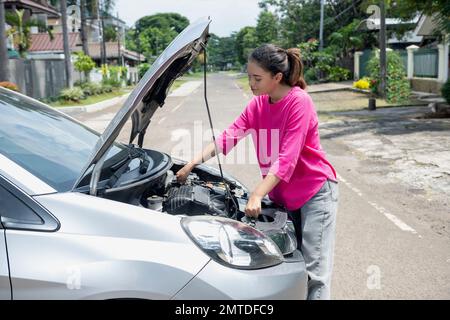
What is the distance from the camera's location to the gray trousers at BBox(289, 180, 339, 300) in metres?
2.89

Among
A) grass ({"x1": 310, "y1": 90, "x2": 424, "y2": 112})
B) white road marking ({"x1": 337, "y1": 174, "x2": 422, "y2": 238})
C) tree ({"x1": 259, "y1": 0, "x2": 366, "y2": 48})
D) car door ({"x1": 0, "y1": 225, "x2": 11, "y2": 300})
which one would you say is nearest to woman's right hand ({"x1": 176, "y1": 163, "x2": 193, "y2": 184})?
car door ({"x1": 0, "y1": 225, "x2": 11, "y2": 300})

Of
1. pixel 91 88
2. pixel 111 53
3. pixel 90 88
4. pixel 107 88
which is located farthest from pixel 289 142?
pixel 111 53

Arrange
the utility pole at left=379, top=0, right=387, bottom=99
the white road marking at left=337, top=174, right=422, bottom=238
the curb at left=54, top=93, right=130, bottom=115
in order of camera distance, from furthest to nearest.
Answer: the curb at left=54, top=93, right=130, bottom=115, the utility pole at left=379, top=0, right=387, bottom=99, the white road marking at left=337, top=174, right=422, bottom=238

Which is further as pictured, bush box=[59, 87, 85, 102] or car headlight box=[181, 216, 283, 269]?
bush box=[59, 87, 85, 102]

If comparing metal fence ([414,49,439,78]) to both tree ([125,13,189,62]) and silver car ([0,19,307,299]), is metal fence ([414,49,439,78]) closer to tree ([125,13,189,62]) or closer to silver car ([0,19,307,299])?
silver car ([0,19,307,299])

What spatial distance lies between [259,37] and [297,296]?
71.1 m

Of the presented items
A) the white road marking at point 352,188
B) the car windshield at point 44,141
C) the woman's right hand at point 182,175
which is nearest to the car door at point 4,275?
the car windshield at point 44,141

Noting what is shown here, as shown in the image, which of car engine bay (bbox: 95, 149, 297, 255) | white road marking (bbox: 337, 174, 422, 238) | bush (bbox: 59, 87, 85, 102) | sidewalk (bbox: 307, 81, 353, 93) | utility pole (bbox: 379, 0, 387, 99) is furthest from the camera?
sidewalk (bbox: 307, 81, 353, 93)

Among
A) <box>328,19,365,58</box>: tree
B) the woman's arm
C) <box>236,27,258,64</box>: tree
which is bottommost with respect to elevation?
the woman's arm

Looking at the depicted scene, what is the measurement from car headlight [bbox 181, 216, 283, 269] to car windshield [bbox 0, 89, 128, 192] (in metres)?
0.64

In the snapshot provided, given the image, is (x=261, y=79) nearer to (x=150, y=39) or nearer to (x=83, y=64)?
(x=83, y=64)

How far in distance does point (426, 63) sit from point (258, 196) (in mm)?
20962

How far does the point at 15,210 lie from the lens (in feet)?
6.92
